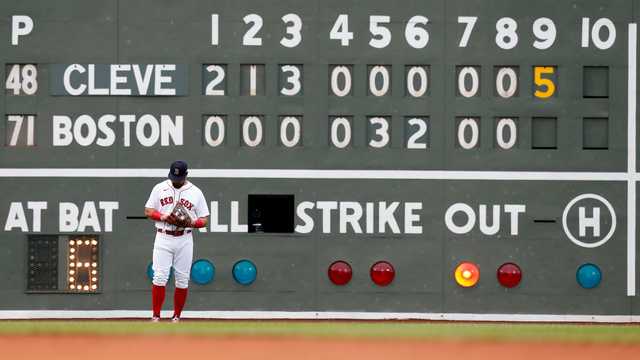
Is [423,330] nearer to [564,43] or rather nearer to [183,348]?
[183,348]

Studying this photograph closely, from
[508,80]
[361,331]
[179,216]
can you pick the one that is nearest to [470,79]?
[508,80]

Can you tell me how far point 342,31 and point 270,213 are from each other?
1825mm

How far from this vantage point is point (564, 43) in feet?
45.0

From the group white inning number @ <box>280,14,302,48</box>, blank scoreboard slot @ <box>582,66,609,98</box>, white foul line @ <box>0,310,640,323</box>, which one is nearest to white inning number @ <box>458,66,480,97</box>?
blank scoreboard slot @ <box>582,66,609,98</box>

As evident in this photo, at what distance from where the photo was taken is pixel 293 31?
1368 centimetres

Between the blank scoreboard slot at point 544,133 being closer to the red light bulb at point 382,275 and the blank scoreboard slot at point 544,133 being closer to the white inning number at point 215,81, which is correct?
the red light bulb at point 382,275

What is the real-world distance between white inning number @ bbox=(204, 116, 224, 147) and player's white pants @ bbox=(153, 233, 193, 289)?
3.41ft

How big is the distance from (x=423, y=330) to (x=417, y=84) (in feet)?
12.3

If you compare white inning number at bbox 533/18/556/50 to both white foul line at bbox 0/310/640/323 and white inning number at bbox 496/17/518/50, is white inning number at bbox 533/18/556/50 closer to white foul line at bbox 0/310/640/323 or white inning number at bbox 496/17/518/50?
white inning number at bbox 496/17/518/50

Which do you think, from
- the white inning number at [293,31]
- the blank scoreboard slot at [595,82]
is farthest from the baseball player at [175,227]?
the blank scoreboard slot at [595,82]

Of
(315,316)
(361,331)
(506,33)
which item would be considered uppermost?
(506,33)

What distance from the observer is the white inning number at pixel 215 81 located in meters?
13.7

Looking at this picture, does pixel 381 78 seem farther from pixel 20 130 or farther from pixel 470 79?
pixel 20 130

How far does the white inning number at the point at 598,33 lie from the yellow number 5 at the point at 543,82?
43 centimetres
